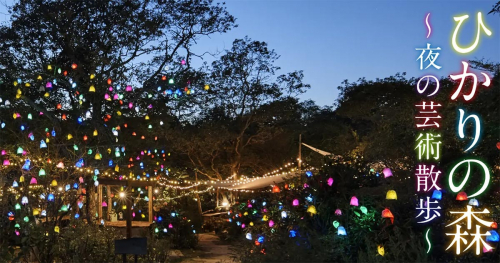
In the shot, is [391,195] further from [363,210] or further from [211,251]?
[211,251]

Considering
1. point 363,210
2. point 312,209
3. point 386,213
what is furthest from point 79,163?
point 386,213

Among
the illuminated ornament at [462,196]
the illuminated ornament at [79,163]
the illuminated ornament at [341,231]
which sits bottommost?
the illuminated ornament at [341,231]

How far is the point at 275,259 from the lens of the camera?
6.69 m

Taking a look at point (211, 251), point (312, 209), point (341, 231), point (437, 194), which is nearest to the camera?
point (437, 194)

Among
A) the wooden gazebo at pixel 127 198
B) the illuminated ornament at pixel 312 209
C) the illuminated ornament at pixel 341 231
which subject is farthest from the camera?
the wooden gazebo at pixel 127 198

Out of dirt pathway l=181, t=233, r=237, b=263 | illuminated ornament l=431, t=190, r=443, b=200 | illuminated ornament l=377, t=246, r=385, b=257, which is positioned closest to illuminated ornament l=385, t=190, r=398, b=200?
illuminated ornament l=431, t=190, r=443, b=200

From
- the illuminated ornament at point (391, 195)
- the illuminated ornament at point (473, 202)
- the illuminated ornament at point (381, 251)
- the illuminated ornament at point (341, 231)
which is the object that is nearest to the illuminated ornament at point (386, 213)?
the illuminated ornament at point (391, 195)

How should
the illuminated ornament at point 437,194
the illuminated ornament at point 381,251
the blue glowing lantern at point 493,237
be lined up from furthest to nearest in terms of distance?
the illuminated ornament at point 437,194 → the illuminated ornament at point 381,251 → the blue glowing lantern at point 493,237

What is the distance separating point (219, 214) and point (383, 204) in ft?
36.5

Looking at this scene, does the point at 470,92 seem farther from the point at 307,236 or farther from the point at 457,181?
the point at 307,236

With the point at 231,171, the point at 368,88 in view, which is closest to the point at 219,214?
the point at 231,171

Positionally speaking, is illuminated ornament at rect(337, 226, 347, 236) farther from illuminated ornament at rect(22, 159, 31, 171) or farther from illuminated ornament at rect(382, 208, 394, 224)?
illuminated ornament at rect(22, 159, 31, 171)

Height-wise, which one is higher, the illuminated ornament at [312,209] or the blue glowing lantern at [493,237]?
the illuminated ornament at [312,209]

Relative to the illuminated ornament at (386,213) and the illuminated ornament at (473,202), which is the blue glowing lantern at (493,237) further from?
the illuminated ornament at (386,213)
